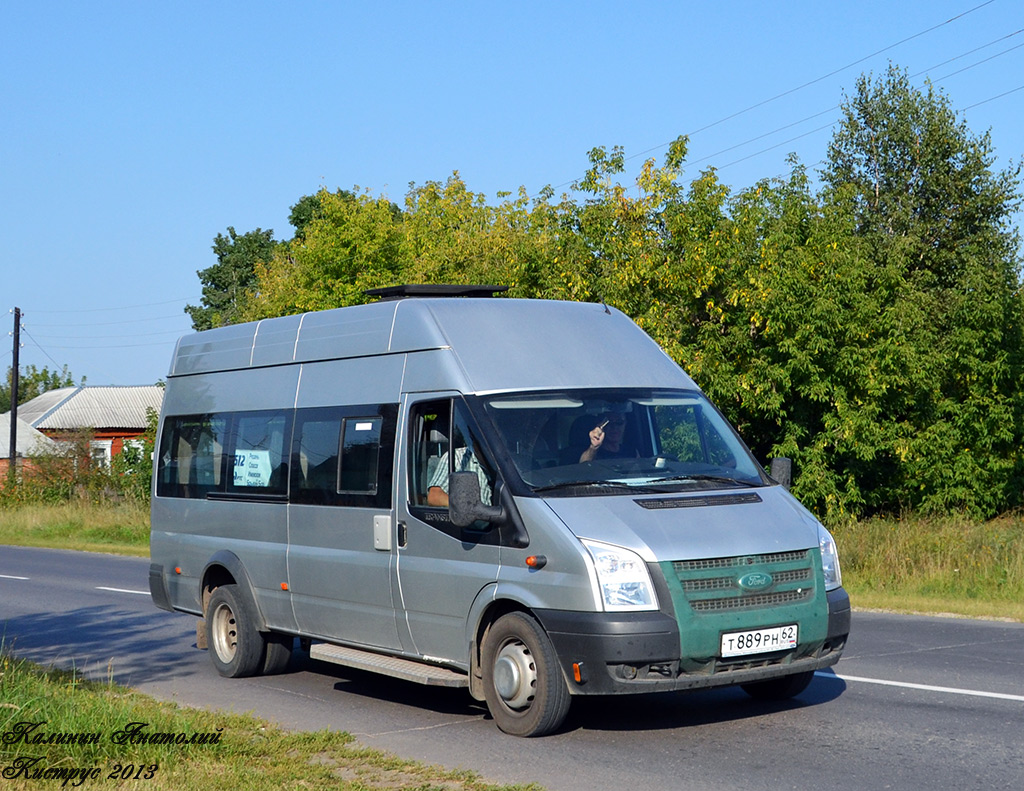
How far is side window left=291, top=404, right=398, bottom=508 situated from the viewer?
8.64m

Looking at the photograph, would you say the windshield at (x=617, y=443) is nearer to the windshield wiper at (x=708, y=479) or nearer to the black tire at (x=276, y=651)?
the windshield wiper at (x=708, y=479)

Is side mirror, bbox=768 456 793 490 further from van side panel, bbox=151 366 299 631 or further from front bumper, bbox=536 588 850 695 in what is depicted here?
van side panel, bbox=151 366 299 631

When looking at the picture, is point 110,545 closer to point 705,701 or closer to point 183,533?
point 183,533

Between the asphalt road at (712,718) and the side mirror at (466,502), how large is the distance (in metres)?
1.30

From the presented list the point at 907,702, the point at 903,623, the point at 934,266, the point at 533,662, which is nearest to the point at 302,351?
the point at 533,662

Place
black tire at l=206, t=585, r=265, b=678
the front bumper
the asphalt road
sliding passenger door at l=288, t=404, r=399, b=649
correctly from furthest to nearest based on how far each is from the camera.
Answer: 1. black tire at l=206, t=585, r=265, b=678
2. sliding passenger door at l=288, t=404, r=399, b=649
3. the front bumper
4. the asphalt road

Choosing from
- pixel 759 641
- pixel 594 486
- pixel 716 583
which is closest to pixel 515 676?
pixel 594 486

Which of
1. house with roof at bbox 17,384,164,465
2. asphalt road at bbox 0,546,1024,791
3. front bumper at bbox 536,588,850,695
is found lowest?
asphalt road at bbox 0,546,1024,791

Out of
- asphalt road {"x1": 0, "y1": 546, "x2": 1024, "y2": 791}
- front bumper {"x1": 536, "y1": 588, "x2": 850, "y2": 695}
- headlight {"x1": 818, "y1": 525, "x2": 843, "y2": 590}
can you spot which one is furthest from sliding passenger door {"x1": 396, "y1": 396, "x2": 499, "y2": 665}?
headlight {"x1": 818, "y1": 525, "x2": 843, "y2": 590}

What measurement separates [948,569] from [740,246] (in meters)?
7.92

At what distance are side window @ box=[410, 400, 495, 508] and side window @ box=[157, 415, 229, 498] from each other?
2.91 metres

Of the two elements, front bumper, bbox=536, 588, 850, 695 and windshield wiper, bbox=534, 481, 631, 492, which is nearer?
front bumper, bbox=536, 588, 850, 695

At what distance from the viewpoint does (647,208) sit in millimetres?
23234

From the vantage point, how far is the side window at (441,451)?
791 cm
